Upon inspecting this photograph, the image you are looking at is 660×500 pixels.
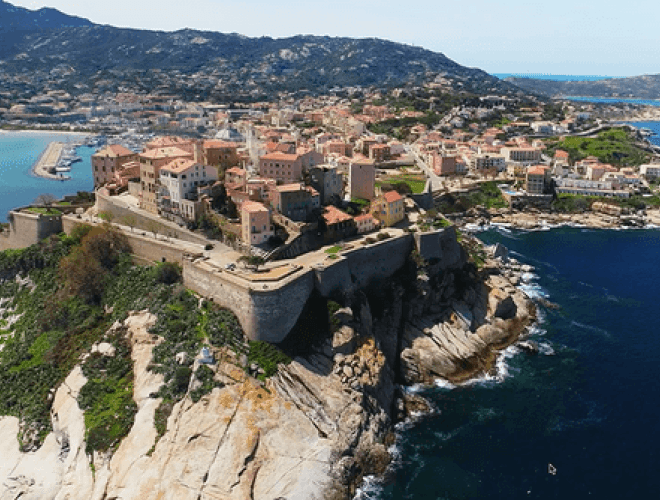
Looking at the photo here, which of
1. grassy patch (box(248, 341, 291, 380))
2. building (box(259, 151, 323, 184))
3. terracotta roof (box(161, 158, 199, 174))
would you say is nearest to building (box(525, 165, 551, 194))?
building (box(259, 151, 323, 184))

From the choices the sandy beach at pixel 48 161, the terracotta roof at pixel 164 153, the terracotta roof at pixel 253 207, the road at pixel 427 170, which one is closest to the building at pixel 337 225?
the terracotta roof at pixel 253 207

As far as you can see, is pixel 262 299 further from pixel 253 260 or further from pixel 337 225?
pixel 337 225

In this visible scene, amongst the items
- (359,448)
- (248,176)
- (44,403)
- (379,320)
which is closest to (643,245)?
(379,320)

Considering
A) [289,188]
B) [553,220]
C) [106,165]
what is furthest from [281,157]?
[553,220]

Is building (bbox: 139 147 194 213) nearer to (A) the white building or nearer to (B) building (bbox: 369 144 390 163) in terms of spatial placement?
(A) the white building

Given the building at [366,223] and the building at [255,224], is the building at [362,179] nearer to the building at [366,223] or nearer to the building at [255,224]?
the building at [366,223]
